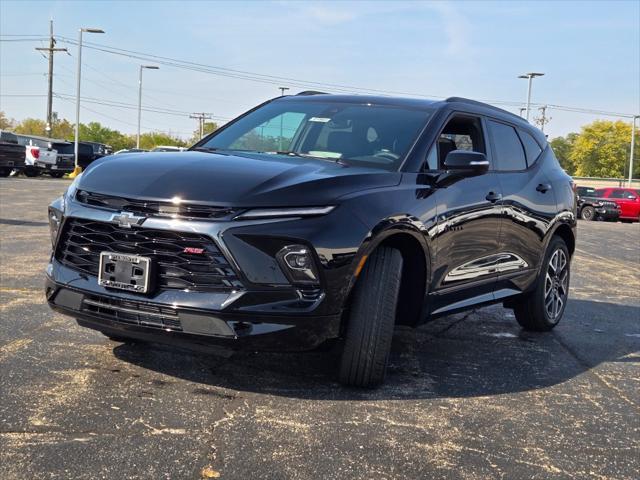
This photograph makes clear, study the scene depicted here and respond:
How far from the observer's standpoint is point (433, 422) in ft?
11.1

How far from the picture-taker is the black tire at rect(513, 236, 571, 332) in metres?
5.54

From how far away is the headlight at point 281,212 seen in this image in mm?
3246

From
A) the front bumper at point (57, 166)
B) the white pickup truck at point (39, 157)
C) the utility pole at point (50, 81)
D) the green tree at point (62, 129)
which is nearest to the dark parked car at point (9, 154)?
the white pickup truck at point (39, 157)

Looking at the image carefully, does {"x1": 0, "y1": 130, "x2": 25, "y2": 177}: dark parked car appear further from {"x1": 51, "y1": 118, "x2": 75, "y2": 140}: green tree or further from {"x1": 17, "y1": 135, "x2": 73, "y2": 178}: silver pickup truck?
{"x1": 51, "y1": 118, "x2": 75, "y2": 140}: green tree

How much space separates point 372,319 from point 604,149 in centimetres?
9733

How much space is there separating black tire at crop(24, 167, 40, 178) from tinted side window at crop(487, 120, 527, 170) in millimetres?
29330

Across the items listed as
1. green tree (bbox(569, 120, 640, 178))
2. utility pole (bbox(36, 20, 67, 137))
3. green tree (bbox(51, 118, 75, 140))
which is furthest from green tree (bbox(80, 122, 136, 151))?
green tree (bbox(569, 120, 640, 178))

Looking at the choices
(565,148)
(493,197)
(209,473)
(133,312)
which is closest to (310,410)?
(209,473)

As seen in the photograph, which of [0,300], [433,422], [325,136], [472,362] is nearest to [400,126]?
[325,136]

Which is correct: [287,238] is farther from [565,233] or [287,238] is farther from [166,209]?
[565,233]

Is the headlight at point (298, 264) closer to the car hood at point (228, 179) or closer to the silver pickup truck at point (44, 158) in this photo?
the car hood at point (228, 179)

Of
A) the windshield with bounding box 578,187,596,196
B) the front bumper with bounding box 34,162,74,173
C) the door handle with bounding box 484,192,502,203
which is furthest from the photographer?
the front bumper with bounding box 34,162,74,173

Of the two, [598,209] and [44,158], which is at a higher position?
[44,158]

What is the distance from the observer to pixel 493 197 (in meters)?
4.75
